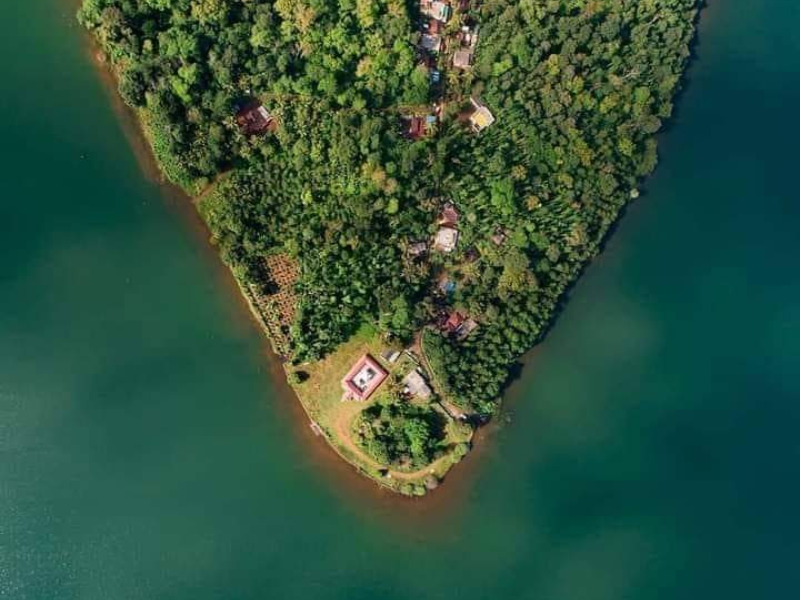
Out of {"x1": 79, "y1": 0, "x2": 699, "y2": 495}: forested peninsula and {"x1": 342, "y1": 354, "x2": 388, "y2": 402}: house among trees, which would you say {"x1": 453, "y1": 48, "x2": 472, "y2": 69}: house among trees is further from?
{"x1": 342, "y1": 354, "x2": 388, "y2": 402}: house among trees

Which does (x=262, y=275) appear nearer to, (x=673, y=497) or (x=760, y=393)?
(x=673, y=497)

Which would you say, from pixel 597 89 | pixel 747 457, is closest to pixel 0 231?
pixel 597 89

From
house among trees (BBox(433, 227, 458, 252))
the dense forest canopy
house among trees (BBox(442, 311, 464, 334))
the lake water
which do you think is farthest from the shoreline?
house among trees (BBox(433, 227, 458, 252))

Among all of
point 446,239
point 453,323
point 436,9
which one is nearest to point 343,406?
point 453,323

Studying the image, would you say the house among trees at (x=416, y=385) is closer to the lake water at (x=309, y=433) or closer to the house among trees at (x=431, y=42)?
the lake water at (x=309, y=433)

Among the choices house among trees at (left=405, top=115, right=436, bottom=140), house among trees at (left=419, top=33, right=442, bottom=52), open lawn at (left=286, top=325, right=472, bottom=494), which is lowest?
open lawn at (left=286, top=325, right=472, bottom=494)

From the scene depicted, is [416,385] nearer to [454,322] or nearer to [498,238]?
[454,322]

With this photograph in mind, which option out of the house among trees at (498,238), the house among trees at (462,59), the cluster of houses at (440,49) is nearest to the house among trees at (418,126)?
the cluster of houses at (440,49)
